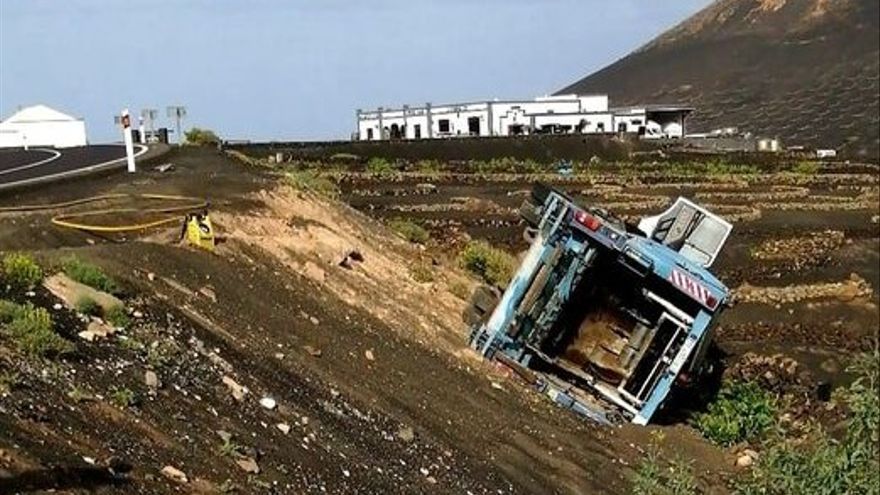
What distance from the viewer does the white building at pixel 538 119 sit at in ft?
271

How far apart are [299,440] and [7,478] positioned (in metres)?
3.50

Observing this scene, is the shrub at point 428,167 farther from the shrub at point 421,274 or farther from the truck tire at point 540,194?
the truck tire at point 540,194

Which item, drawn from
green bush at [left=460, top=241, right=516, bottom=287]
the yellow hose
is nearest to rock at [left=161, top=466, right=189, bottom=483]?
the yellow hose

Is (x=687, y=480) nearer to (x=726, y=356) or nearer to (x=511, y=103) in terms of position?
(x=726, y=356)

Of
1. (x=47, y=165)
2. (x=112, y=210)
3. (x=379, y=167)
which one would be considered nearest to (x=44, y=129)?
(x=379, y=167)

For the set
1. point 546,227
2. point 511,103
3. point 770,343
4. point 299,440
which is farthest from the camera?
point 511,103

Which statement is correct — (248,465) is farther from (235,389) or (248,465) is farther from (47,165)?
(47,165)

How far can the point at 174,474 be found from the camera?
9.05m

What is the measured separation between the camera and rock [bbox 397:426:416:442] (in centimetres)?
1252

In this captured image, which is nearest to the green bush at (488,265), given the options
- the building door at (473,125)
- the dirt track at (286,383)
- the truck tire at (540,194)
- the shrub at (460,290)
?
the dirt track at (286,383)

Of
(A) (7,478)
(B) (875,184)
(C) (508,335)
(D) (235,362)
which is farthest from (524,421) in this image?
(B) (875,184)

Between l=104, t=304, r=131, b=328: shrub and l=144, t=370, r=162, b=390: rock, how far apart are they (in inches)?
45.0

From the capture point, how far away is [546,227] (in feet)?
59.1

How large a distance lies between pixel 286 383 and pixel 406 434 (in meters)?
1.37
